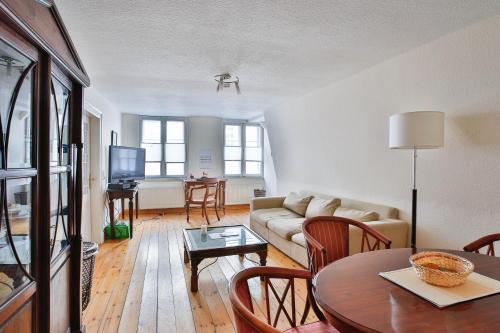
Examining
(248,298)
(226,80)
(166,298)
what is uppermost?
(226,80)

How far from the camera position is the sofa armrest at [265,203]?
483cm

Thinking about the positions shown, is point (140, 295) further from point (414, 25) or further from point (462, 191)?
point (414, 25)

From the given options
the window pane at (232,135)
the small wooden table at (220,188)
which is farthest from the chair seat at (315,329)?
the window pane at (232,135)

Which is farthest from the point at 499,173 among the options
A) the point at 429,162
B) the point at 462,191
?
the point at 429,162

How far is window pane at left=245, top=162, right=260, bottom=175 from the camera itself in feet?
25.0

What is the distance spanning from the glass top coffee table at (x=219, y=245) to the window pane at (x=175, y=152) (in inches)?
151

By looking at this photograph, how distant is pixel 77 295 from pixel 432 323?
196cm

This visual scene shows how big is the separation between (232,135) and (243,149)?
0.47 meters

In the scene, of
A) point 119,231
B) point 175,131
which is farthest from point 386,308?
point 175,131

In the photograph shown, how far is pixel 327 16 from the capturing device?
2088 millimetres

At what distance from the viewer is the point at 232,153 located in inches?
295

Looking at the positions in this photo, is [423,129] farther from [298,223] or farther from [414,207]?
[298,223]

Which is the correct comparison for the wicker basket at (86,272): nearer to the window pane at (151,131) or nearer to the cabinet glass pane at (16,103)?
the cabinet glass pane at (16,103)

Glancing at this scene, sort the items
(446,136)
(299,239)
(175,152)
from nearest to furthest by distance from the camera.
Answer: (446,136)
(299,239)
(175,152)
